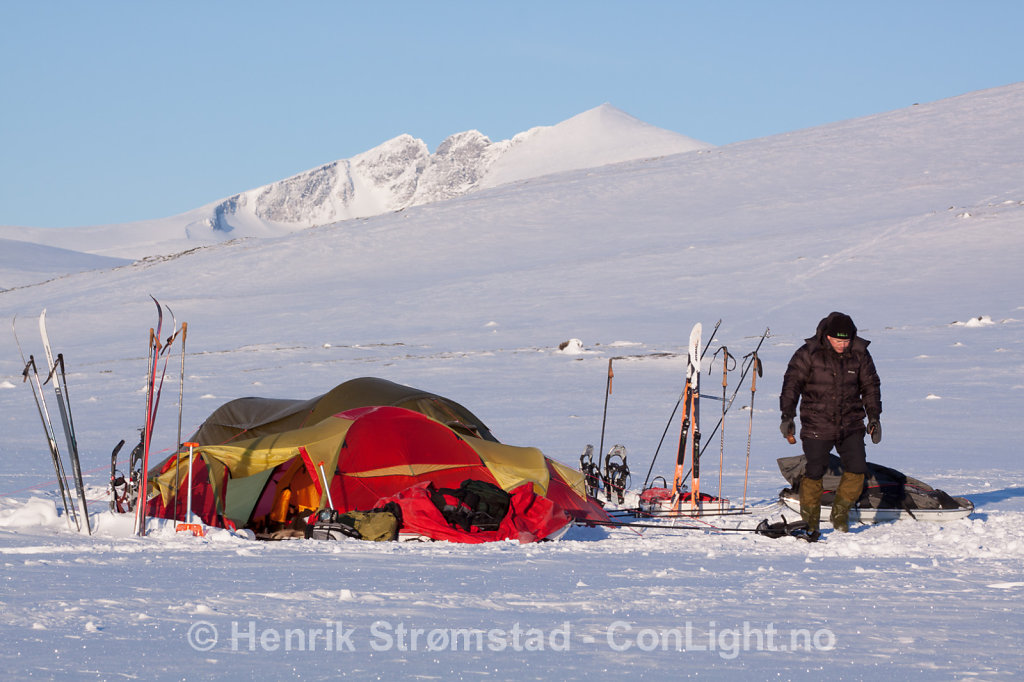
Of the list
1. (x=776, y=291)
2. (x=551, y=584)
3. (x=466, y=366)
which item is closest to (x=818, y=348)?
(x=551, y=584)

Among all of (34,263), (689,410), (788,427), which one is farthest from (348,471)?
(34,263)

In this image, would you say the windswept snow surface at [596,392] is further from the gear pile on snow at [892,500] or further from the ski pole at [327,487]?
the ski pole at [327,487]

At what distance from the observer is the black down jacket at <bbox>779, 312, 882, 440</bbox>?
752 cm

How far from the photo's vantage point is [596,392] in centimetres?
1919

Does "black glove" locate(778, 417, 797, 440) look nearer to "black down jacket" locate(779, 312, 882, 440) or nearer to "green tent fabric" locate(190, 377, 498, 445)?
"black down jacket" locate(779, 312, 882, 440)

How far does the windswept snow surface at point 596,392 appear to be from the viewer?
4457mm

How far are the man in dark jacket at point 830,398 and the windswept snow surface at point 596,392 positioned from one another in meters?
0.43

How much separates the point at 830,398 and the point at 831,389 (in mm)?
59

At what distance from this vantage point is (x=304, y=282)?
38.4 meters

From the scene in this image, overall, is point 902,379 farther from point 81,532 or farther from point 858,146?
point 858,146

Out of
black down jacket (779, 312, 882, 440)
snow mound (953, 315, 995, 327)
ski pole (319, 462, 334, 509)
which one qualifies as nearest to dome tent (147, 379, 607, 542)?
ski pole (319, 462, 334, 509)

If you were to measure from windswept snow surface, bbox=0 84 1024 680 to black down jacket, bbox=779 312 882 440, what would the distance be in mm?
763

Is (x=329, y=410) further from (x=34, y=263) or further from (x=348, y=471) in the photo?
(x=34, y=263)

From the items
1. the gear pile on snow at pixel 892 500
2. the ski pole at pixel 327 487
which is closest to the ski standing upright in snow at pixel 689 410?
the gear pile on snow at pixel 892 500
